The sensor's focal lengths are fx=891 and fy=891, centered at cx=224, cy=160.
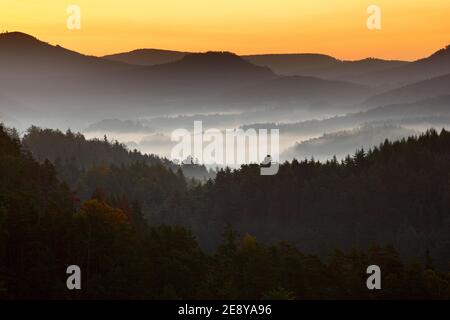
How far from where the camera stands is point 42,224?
235ft

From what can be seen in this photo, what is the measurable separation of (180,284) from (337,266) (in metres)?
18.2

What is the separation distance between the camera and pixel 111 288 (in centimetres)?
6944

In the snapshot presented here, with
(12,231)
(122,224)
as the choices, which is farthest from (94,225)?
(12,231)

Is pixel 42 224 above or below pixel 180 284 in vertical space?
above

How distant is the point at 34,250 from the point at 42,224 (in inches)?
141

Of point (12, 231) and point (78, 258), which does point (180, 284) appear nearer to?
point (78, 258)

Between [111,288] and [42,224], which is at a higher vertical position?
[42,224]
